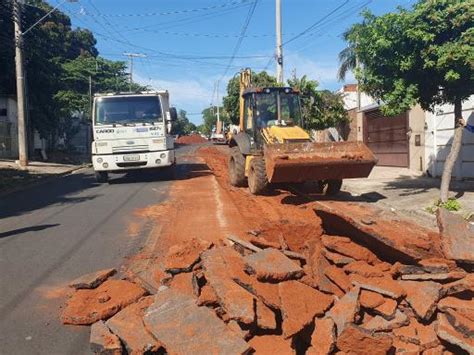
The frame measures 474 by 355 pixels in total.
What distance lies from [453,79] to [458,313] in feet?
21.9

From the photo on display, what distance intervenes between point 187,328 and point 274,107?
968cm

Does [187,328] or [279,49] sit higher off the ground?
[279,49]

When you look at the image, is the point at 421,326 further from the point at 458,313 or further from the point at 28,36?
the point at 28,36

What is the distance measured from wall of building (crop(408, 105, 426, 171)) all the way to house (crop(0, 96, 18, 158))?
72.1ft

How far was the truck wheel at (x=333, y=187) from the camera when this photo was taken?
1243cm

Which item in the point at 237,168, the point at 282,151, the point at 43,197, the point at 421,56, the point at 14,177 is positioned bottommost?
the point at 43,197

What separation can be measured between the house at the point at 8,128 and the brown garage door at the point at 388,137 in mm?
19812

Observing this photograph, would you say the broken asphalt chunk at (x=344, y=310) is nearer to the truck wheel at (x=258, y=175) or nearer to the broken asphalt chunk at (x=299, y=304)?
the broken asphalt chunk at (x=299, y=304)

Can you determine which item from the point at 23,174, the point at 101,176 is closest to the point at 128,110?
the point at 101,176

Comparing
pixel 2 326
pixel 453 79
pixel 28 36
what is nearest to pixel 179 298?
pixel 2 326

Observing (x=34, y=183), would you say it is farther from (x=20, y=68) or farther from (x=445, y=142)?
(x=445, y=142)

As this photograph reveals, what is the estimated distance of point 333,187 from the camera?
41.1ft

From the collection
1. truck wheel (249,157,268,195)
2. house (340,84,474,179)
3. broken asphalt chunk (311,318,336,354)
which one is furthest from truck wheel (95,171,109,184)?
broken asphalt chunk (311,318,336,354)

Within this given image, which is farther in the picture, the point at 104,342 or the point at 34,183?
the point at 34,183
